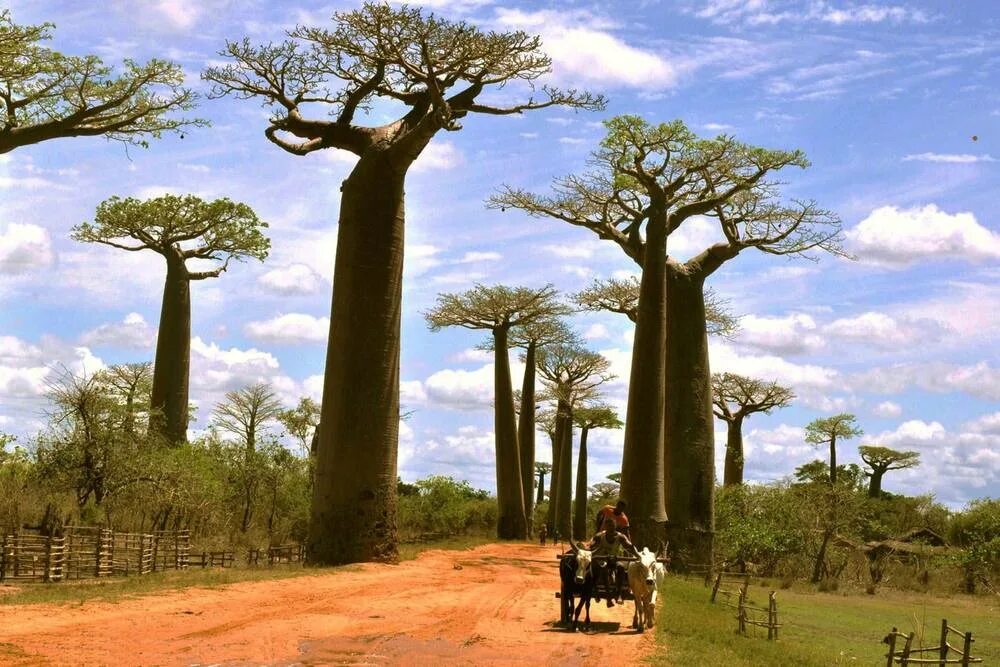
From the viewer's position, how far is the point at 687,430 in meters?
19.4

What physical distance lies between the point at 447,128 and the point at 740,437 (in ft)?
64.6

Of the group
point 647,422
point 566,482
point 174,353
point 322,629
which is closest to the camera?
point 322,629

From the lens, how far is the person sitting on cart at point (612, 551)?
992cm

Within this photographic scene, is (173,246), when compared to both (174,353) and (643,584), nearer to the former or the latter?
(174,353)

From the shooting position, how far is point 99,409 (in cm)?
1800

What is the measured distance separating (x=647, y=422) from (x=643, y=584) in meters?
8.55

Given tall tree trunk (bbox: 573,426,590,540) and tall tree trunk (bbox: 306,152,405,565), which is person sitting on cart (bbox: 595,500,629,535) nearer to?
tall tree trunk (bbox: 306,152,405,565)

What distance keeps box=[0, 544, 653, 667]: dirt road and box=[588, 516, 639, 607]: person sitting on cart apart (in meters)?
0.38

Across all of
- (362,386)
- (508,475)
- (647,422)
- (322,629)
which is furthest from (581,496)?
(322,629)

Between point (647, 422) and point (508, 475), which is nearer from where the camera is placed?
point (647, 422)

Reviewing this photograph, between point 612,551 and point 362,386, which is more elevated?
point 362,386

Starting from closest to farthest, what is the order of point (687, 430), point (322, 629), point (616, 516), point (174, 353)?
point (322, 629), point (616, 516), point (687, 430), point (174, 353)

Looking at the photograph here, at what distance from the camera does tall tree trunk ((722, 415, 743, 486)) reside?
32.1m

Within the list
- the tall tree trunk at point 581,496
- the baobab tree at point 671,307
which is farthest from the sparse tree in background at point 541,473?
the baobab tree at point 671,307
